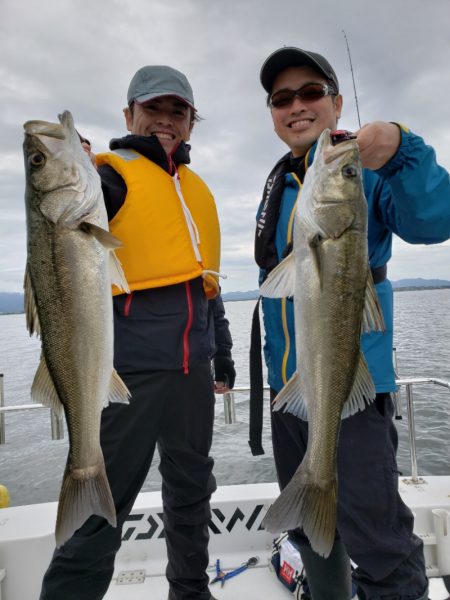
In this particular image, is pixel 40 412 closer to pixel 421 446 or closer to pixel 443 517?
pixel 421 446

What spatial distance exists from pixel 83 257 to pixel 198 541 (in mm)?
2128

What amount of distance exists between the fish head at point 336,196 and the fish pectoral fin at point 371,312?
0.98 ft

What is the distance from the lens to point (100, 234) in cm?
210

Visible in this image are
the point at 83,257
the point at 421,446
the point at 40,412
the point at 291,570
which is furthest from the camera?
the point at 40,412

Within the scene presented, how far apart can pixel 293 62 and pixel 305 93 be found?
0.80 feet

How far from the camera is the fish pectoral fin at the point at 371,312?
7.15ft

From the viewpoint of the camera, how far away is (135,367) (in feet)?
9.03

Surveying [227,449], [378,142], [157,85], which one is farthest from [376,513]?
[227,449]

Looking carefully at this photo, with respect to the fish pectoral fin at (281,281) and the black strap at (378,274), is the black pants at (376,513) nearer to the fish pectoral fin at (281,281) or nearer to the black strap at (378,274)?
the black strap at (378,274)

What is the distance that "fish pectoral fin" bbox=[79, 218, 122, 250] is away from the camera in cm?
208

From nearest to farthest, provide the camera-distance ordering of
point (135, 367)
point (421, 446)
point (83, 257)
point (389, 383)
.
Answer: point (83, 257) → point (389, 383) → point (135, 367) → point (421, 446)

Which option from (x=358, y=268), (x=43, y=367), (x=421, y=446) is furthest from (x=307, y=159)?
(x=421, y=446)

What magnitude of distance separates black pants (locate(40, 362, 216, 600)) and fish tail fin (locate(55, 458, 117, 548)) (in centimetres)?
54

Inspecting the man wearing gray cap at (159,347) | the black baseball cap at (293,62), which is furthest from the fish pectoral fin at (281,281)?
the black baseball cap at (293,62)
